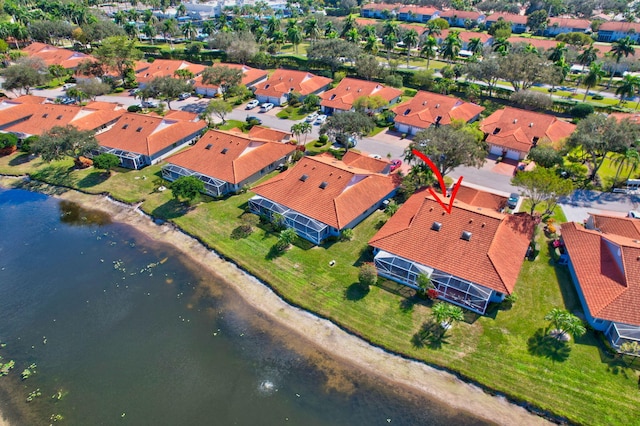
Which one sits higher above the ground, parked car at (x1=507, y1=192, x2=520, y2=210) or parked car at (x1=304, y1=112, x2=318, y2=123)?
parked car at (x1=507, y1=192, x2=520, y2=210)

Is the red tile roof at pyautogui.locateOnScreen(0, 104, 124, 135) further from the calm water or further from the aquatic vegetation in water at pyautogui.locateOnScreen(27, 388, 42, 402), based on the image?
the aquatic vegetation in water at pyautogui.locateOnScreen(27, 388, 42, 402)

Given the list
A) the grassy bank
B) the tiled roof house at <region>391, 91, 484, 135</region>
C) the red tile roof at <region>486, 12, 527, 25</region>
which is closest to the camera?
the grassy bank

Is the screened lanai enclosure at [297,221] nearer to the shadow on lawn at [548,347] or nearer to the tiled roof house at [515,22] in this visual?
the shadow on lawn at [548,347]

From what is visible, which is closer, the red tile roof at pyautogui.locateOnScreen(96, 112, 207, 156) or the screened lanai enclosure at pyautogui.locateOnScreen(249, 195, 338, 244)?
the screened lanai enclosure at pyautogui.locateOnScreen(249, 195, 338, 244)

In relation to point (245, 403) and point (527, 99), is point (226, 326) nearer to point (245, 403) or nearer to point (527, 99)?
point (245, 403)

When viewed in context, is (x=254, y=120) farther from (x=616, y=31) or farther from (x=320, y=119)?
(x=616, y=31)

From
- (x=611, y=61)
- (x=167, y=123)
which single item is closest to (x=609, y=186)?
(x=611, y=61)

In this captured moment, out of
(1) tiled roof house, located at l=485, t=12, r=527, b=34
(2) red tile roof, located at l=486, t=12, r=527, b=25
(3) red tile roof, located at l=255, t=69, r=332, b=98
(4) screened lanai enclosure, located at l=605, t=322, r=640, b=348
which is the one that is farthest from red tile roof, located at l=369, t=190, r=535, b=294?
(2) red tile roof, located at l=486, t=12, r=527, b=25
